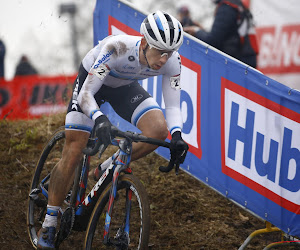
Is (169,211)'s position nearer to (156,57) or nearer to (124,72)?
(124,72)

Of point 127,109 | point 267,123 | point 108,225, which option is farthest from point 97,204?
point 267,123

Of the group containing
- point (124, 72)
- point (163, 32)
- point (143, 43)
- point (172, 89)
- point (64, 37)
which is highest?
point (163, 32)

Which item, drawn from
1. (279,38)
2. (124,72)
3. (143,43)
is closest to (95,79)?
(124,72)

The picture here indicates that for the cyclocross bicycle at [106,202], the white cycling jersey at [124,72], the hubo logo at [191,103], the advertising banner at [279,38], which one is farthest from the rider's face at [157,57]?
the advertising banner at [279,38]

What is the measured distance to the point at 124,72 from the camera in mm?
4957

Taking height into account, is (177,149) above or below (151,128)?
above

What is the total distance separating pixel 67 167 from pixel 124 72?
105 centimetres

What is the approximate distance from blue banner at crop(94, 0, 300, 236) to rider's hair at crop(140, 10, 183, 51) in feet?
3.85

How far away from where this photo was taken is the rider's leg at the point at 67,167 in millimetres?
5145

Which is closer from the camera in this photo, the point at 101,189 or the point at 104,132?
the point at 104,132

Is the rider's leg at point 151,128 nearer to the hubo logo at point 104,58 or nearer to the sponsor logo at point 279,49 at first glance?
the hubo logo at point 104,58

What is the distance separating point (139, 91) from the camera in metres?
5.26

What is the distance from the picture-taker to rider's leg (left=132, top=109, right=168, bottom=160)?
16.2ft

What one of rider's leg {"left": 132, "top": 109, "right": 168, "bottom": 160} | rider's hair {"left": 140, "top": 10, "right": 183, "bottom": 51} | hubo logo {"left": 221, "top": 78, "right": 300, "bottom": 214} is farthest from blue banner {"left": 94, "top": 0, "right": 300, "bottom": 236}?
rider's hair {"left": 140, "top": 10, "right": 183, "bottom": 51}
